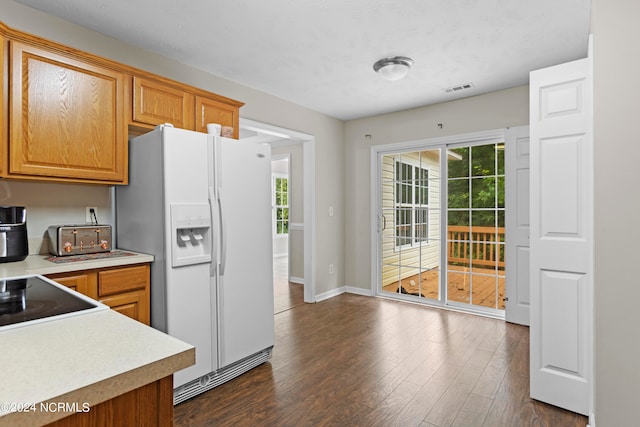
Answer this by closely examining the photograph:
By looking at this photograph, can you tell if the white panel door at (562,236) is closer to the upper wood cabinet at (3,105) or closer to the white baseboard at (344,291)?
the white baseboard at (344,291)

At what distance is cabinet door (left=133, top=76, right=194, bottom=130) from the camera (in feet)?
8.02

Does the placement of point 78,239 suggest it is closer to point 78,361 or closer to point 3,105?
point 3,105

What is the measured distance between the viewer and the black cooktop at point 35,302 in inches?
38.1

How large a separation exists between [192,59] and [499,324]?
3.95 metres

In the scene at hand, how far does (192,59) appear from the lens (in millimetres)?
2957

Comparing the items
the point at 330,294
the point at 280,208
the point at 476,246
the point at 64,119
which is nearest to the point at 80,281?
the point at 64,119

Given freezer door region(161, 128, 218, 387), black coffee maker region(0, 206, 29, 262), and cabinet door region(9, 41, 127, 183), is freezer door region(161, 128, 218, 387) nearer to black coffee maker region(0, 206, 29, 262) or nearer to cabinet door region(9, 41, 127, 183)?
cabinet door region(9, 41, 127, 183)

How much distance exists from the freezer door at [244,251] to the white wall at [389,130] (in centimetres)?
234

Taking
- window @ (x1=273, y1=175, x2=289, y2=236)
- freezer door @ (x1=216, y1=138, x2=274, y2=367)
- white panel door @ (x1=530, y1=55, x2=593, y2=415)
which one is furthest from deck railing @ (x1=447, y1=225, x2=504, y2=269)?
window @ (x1=273, y1=175, x2=289, y2=236)

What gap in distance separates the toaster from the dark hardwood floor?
3.90 ft

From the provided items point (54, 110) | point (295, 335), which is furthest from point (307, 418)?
point (54, 110)

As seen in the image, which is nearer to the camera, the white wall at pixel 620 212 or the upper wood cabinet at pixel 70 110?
the white wall at pixel 620 212

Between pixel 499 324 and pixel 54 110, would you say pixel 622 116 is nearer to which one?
pixel 54 110

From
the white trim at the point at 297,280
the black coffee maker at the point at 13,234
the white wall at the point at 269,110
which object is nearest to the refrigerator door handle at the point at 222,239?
the white wall at the point at 269,110
